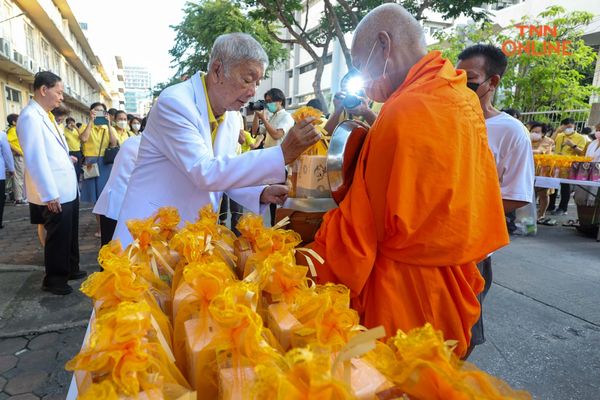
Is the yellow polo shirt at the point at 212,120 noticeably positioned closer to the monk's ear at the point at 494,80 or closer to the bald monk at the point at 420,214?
the bald monk at the point at 420,214

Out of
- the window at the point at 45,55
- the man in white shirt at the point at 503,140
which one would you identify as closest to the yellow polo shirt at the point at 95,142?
the man in white shirt at the point at 503,140

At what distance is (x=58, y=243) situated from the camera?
375cm

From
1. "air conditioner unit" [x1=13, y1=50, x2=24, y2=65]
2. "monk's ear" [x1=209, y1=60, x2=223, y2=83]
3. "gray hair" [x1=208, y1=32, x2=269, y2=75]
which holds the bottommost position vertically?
"monk's ear" [x1=209, y1=60, x2=223, y2=83]

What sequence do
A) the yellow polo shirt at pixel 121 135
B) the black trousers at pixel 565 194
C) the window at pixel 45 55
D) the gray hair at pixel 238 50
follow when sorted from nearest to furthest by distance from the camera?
1. the gray hair at pixel 238 50
2. the yellow polo shirt at pixel 121 135
3. the black trousers at pixel 565 194
4. the window at pixel 45 55

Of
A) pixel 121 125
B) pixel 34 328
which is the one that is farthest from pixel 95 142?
pixel 34 328

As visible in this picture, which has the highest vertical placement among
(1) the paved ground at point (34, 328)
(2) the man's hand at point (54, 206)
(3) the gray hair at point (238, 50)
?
(3) the gray hair at point (238, 50)

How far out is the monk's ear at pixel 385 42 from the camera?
128 centimetres

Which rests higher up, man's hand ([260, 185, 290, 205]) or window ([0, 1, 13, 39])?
window ([0, 1, 13, 39])

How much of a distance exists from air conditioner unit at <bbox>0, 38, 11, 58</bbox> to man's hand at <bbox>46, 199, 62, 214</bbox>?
13.9m

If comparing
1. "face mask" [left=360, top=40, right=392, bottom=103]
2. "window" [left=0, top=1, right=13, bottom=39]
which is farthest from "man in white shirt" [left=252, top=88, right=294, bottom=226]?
"window" [left=0, top=1, right=13, bottom=39]

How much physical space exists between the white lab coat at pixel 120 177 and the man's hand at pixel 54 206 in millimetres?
424

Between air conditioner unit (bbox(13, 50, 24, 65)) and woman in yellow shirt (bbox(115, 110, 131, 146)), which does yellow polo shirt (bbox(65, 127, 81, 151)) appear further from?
air conditioner unit (bbox(13, 50, 24, 65))

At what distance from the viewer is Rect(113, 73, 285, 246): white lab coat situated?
59.4 inches

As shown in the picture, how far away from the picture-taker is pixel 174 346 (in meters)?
0.90
